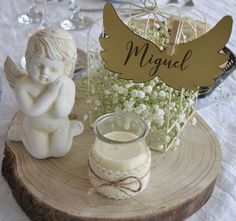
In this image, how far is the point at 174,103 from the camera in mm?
818

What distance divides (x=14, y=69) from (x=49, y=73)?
11 centimetres

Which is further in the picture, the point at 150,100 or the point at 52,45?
the point at 150,100

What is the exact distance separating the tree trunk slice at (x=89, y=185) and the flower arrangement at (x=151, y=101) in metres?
0.03

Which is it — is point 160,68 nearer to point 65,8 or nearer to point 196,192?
point 196,192

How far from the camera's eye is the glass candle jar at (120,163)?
0.71 metres

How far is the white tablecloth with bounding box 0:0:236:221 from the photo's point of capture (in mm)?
784

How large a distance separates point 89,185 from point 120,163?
0.08 m

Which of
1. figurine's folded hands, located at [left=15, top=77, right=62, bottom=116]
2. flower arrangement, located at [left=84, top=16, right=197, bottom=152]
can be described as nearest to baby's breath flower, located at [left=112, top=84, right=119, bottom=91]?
flower arrangement, located at [left=84, top=16, right=197, bottom=152]

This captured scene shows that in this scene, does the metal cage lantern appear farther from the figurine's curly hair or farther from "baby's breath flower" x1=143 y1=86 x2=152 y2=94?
the figurine's curly hair

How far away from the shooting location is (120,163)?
0.71 meters

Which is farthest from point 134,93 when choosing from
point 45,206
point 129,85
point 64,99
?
point 45,206

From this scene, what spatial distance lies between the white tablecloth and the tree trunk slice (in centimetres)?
2

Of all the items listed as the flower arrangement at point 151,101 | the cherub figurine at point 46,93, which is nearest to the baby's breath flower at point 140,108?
the flower arrangement at point 151,101

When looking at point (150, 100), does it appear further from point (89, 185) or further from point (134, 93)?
point (89, 185)
